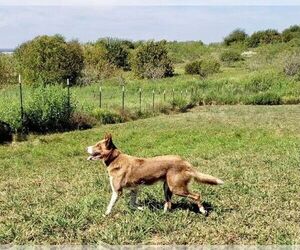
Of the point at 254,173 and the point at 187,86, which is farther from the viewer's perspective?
the point at 187,86

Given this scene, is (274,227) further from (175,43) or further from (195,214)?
(175,43)

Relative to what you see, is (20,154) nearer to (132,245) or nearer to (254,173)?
(254,173)

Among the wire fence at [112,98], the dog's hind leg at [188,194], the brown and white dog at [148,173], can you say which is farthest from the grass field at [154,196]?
the wire fence at [112,98]

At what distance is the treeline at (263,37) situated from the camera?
228ft

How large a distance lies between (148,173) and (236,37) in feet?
234

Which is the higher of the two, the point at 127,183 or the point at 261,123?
the point at 127,183

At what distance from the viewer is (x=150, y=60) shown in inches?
1880

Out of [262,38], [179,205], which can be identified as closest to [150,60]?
[262,38]

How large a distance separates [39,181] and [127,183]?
374 cm

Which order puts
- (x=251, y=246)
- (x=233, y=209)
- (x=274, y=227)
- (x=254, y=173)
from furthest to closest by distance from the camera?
(x=254, y=173) → (x=233, y=209) → (x=274, y=227) → (x=251, y=246)

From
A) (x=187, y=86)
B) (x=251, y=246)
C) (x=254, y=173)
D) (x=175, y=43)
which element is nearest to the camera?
(x=251, y=246)

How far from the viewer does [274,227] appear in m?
6.32

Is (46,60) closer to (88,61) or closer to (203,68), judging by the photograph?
(88,61)

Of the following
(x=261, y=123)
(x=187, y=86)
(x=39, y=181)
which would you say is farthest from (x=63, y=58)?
(x=39, y=181)
